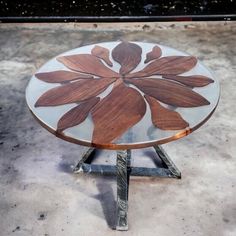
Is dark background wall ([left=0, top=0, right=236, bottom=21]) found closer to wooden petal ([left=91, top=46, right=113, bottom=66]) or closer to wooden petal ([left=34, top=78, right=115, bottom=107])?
wooden petal ([left=91, top=46, right=113, bottom=66])

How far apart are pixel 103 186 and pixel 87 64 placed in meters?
0.68

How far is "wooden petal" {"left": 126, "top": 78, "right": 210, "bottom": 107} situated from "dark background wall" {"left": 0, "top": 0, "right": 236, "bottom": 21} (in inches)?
88.0

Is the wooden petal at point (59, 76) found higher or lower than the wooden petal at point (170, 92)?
lower

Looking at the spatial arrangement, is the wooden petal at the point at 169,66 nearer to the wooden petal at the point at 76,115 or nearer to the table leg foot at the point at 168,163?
the wooden petal at the point at 76,115

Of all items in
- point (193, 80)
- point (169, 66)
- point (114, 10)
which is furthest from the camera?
point (114, 10)

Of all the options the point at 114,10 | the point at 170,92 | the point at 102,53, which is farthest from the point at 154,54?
the point at 114,10

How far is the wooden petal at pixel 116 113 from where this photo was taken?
4.70 ft

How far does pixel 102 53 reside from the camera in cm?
201

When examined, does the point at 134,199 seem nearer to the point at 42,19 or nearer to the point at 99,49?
the point at 99,49

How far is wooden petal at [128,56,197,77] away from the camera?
1814 millimetres

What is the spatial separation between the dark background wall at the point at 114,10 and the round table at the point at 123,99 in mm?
1943

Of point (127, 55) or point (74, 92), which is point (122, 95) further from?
point (127, 55)

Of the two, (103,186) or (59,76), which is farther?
(103,186)

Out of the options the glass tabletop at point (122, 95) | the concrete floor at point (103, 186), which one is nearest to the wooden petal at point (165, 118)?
the glass tabletop at point (122, 95)
